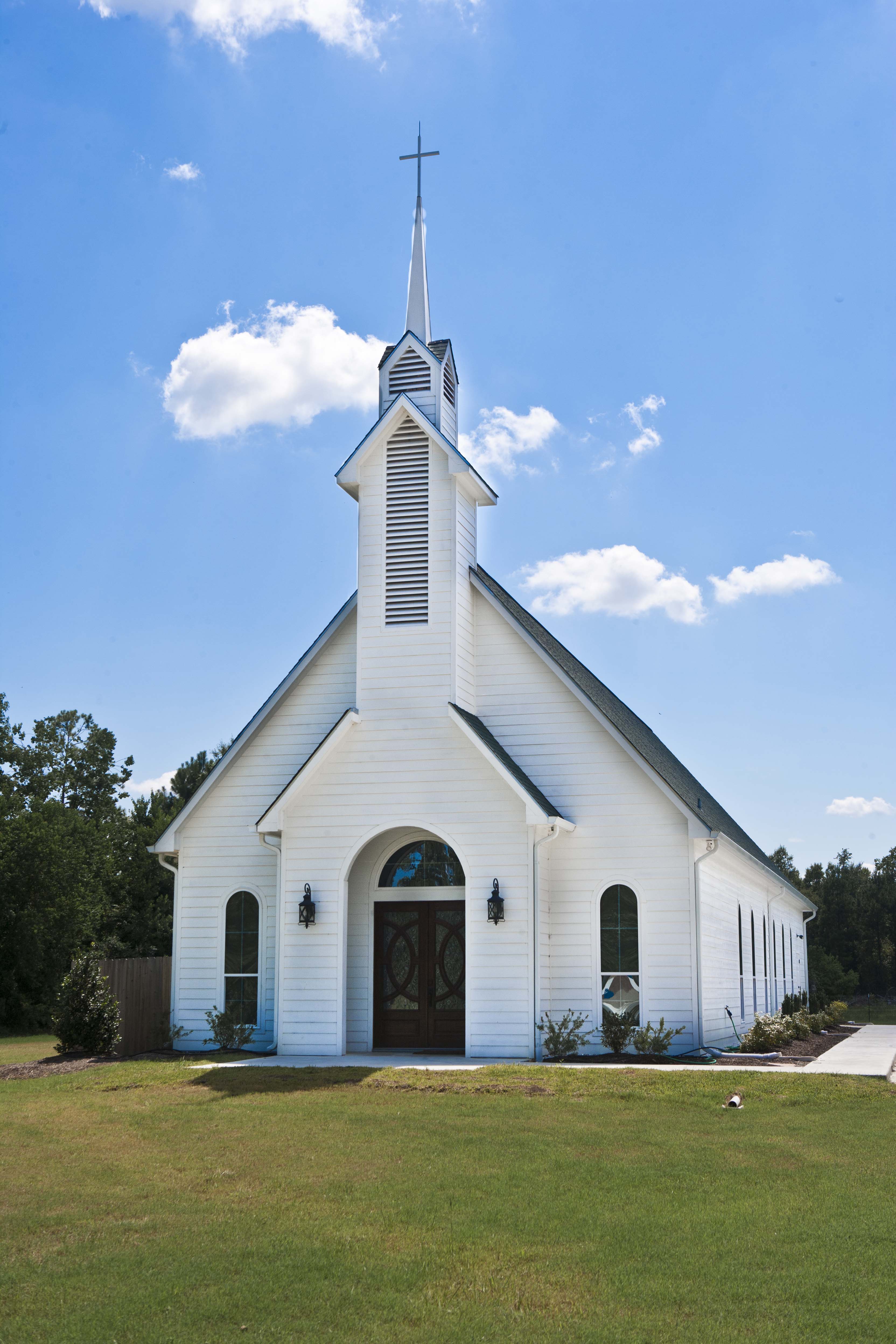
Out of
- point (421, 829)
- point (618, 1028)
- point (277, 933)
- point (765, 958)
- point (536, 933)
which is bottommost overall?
point (618, 1028)

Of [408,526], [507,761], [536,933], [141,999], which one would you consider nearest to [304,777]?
[507,761]

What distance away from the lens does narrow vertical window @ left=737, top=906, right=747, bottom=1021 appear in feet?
77.3

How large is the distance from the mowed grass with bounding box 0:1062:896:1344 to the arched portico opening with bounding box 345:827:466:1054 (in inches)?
242

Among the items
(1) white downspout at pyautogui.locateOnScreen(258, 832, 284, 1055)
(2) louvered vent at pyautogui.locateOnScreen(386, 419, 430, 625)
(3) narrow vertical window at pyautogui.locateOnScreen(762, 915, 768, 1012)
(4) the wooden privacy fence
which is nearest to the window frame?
(1) white downspout at pyautogui.locateOnScreen(258, 832, 284, 1055)

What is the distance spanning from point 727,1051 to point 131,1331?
48.4ft

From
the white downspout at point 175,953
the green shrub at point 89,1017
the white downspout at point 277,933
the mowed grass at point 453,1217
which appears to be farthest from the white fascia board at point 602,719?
the green shrub at point 89,1017

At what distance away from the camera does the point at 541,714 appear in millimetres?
20938

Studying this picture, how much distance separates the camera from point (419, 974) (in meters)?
20.5

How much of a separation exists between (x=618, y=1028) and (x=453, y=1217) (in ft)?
35.8

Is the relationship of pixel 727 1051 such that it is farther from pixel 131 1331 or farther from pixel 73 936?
pixel 73 936

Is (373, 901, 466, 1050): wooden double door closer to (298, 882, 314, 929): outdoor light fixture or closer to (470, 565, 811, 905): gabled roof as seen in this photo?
(298, 882, 314, 929): outdoor light fixture

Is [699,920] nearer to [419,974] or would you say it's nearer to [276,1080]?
[419,974]

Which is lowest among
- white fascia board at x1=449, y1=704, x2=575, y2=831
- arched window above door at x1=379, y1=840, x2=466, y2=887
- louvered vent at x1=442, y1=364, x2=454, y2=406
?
arched window above door at x1=379, y1=840, x2=466, y2=887

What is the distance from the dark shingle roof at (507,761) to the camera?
1905 cm
